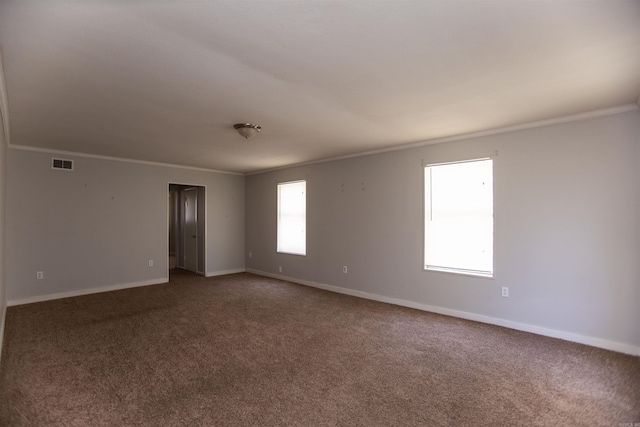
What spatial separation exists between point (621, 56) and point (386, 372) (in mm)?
2967

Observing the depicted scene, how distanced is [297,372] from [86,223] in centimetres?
489

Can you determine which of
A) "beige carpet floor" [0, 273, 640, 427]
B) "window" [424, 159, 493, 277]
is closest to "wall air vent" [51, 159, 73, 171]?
"beige carpet floor" [0, 273, 640, 427]

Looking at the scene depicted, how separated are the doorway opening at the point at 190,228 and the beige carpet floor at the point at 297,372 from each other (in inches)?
118

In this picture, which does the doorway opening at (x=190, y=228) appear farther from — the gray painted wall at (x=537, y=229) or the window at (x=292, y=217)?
the gray painted wall at (x=537, y=229)

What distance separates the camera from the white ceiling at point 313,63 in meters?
1.69

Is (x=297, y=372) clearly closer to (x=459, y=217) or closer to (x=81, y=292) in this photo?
(x=459, y=217)

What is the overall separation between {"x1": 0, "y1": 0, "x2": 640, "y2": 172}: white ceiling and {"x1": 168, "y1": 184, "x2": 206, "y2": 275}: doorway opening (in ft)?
11.4

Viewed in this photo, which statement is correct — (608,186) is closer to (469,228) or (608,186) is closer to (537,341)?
(469,228)

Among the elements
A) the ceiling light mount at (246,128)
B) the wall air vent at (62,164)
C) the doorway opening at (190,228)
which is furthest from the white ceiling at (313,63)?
the doorway opening at (190,228)

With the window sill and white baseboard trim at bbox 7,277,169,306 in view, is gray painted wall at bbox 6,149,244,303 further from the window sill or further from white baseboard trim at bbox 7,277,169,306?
the window sill

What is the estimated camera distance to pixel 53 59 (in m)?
2.16

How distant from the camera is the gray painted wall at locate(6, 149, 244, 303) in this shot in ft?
15.6

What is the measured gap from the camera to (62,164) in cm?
516

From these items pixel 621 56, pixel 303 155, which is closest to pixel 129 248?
pixel 303 155
